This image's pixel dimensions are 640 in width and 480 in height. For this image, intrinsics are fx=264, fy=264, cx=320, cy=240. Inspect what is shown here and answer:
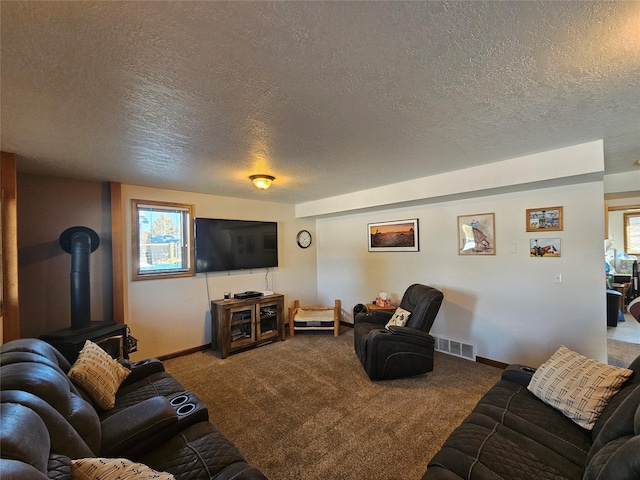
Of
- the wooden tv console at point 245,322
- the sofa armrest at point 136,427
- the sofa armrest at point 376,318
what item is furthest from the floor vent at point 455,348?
the sofa armrest at point 136,427

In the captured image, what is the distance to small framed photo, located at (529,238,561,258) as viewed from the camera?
2.90m

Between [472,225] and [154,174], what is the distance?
3958mm

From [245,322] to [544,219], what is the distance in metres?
4.08

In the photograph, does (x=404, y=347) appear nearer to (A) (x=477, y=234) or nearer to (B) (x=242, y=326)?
(A) (x=477, y=234)

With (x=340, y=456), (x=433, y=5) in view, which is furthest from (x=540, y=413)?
(x=433, y=5)

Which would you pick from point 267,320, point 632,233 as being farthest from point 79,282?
point 632,233

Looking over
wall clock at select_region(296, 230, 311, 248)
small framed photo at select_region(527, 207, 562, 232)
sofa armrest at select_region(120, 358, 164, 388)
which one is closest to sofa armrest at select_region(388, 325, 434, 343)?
small framed photo at select_region(527, 207, 562, 232)

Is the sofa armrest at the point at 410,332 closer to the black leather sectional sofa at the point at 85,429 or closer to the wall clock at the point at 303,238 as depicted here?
the black leather sectional sofa at the point at 85,429

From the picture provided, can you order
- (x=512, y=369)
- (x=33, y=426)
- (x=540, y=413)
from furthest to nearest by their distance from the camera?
(x=512, y=369) → (x=540, y=413) → (x=33, y=426)

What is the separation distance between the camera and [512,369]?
2014 millimetres

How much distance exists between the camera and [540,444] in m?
1.33

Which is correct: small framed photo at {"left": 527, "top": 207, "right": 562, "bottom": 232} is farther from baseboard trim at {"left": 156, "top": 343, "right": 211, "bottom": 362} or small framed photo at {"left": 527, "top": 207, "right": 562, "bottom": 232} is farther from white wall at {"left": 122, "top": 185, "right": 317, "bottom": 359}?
baseboard trim at {"left": 156, "top": 343, "right": 211, "bottom": 362}

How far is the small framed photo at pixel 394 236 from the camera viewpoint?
13.4 ft

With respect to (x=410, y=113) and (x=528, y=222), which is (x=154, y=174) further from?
(x=528, y=222)
